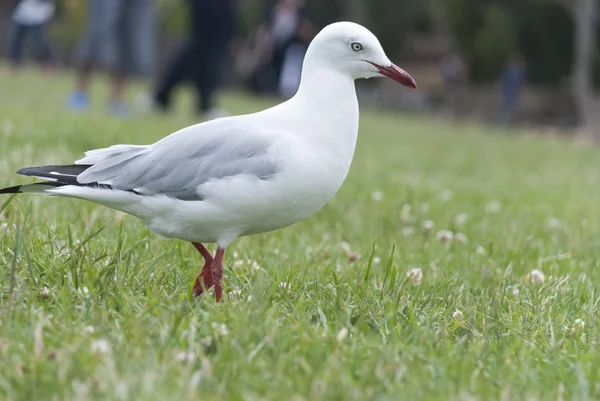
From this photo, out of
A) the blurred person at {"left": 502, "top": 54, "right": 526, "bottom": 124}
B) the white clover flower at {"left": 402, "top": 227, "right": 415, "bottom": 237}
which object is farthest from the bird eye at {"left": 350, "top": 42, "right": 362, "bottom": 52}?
the blurred person at {"left": 502, "top": 54, "right": 526, "bottom": 124}

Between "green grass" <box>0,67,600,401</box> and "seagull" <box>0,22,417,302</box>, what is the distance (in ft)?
0.62

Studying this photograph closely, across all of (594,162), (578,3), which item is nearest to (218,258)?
(594,162)

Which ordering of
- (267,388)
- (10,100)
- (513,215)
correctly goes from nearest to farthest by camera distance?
1. (267,388)
2. (513,215)
3. (10,100)

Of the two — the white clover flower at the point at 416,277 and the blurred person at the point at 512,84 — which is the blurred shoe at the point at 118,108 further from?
the blurred person at the point at 512,84

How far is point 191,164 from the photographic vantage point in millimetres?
3078

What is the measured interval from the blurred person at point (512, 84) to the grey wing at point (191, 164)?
28.5 metres

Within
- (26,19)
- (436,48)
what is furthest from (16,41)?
(436,48)

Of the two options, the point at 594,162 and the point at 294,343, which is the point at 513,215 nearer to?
the point at 294,343

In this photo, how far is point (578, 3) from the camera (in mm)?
28781

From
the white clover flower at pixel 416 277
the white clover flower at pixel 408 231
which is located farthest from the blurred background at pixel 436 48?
the white clover flower at pixel 416 277

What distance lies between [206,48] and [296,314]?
8.29 meters

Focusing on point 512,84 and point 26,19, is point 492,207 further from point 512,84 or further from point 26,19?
point 512,84

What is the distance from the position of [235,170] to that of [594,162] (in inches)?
463

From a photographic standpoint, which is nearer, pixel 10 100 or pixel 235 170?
pixel 235 170
